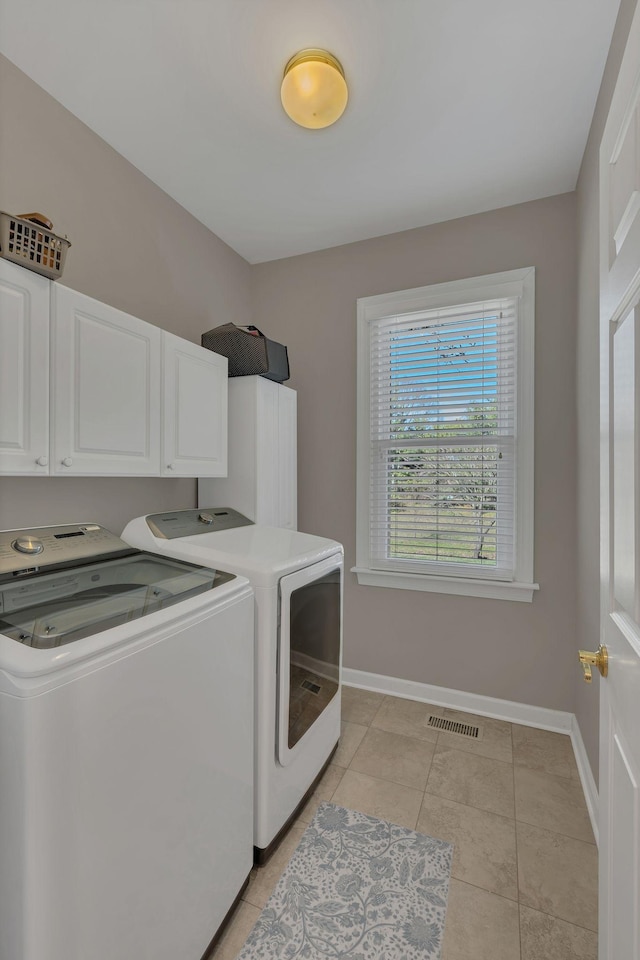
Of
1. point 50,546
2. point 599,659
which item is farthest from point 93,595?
point 599,659

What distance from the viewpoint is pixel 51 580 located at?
4.22 feet

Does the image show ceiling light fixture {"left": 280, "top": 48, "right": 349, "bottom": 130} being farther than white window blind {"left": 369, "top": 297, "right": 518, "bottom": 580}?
No

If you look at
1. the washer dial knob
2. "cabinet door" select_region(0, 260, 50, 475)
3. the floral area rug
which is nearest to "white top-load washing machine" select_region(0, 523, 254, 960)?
the washer dial knob

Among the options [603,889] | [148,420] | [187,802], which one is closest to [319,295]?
[148,420]

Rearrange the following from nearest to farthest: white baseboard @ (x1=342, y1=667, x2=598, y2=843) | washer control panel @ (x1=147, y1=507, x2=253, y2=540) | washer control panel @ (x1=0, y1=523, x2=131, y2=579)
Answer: washer control panel @ (x1=0, y1=523, x2=131, y2=579) < washer control panel @ (x1=147, y1=507, x2=253, y2=540) < white baseboard @ (x1=342, y1=667, x2=598, y2=843)

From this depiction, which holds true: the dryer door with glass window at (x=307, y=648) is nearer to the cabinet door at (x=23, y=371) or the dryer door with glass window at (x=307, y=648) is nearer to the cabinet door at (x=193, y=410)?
the cabinet door at (x=193, y=410)

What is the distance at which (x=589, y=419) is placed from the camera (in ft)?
6.02

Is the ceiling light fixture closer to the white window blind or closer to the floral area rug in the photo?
the white window blind

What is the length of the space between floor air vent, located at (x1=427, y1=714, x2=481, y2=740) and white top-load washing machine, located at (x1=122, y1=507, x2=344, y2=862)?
23.7 inches

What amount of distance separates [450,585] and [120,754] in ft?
6.35

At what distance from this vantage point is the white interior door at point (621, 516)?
0.68 m

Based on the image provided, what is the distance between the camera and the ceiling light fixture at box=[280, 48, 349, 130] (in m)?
1.48

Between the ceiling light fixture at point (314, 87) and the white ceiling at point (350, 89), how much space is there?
0.05 metres

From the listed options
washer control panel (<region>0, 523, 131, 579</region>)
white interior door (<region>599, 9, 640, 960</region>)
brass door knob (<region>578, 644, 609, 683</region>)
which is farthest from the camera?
washer control panel (<region>0, 523, 131, 579</region>)
